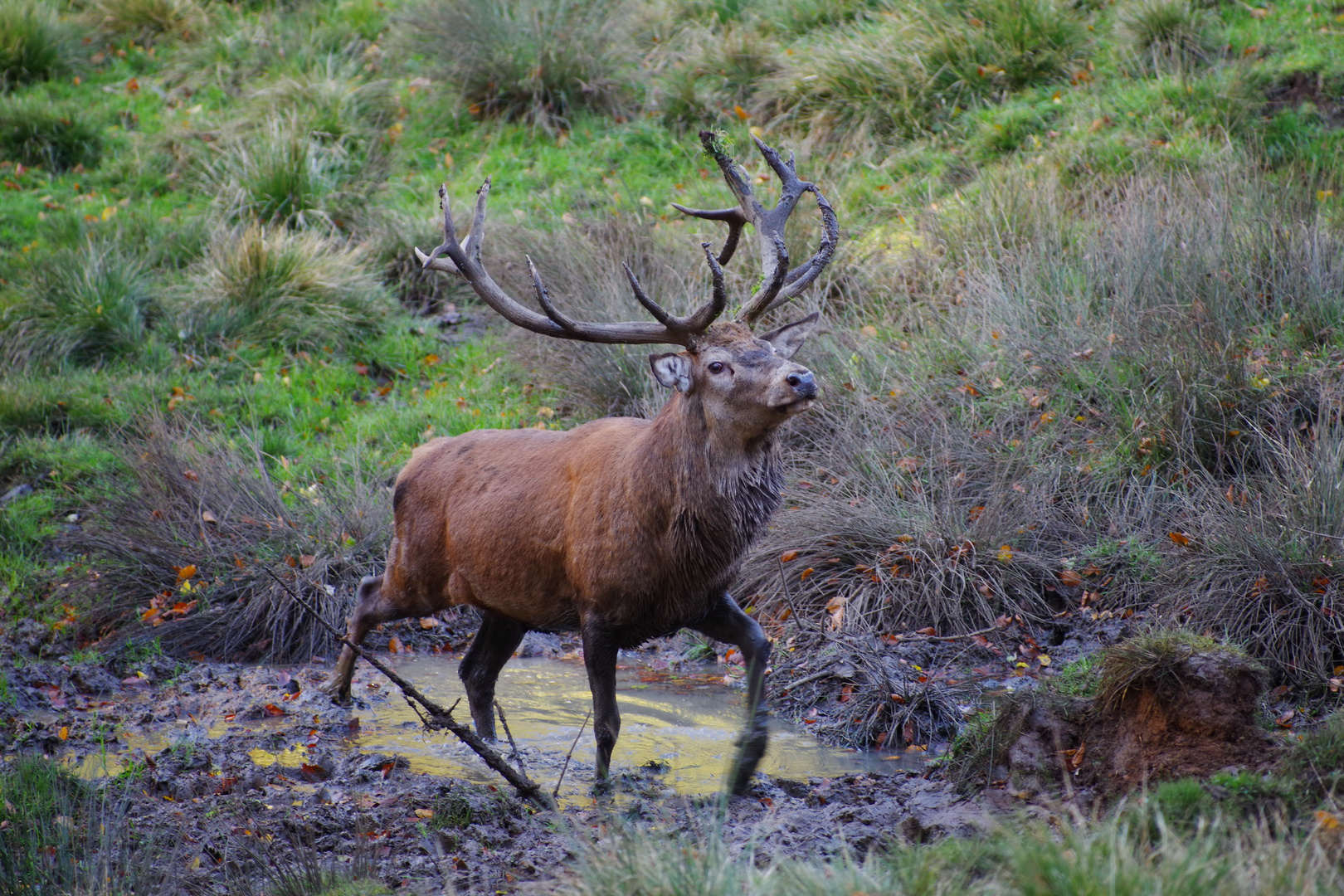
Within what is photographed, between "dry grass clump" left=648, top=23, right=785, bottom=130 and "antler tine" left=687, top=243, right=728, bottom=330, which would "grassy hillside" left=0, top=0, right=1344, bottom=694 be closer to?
"dry grass clump" left=648, top=23, right=785, bottom=130

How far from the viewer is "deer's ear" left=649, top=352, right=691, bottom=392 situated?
17.1ft

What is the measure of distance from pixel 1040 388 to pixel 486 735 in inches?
184

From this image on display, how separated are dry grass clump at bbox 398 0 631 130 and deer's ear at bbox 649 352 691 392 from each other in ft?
33.7

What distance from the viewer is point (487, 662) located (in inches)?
245

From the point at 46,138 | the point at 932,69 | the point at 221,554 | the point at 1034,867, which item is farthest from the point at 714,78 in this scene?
the point at 1034,867

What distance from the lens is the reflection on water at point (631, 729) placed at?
18.7ft

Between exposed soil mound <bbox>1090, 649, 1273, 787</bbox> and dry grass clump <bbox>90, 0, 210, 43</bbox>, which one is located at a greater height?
dry grass clump <bbox>90, 0, 210, 43</bbox>

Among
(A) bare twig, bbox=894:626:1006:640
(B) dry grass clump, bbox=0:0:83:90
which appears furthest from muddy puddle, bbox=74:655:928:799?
(B) dry grass clump, bbox=0:0:83:90

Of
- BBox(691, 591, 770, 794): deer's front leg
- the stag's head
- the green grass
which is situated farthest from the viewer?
BBox(691, 591, 770, 794): deer's front leg

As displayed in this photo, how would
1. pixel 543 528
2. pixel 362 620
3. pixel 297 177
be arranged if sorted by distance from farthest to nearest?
pixel 297 177
pixel 362 620
pixel 543 528

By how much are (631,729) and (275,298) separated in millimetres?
7183

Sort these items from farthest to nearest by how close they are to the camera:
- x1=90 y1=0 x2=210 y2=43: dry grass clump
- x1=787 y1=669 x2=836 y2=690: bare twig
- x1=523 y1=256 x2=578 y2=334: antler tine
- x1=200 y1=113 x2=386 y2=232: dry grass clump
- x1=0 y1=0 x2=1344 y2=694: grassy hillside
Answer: x1=90 y1=0 x2=210 y2=43: dry grass clump → x1=200 y1=113 x2=386 y2=232: dry grass clump → x1=0 y1=0 x2=1344 y2=694: grassy hillside → x1=787 y1=669 x2=836 y2=690: bare twig → x1=523 y1=256 x2=578 y2=334: antler tine

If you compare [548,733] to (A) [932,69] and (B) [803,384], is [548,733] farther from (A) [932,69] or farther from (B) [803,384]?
(A) [932,69]

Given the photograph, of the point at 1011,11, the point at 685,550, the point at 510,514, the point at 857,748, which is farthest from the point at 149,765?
the point at 1011,11
